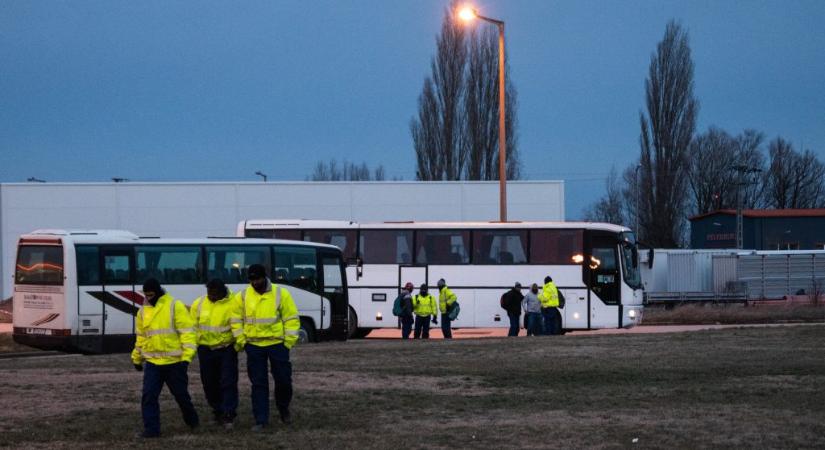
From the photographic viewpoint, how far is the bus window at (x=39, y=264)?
26.7 m

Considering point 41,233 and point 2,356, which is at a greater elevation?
point 41,233

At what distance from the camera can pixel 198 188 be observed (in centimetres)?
5122

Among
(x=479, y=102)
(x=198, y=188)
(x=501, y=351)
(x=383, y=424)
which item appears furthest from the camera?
(x=479, y=102)

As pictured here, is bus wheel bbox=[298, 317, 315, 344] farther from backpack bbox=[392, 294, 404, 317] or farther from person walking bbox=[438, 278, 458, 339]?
person walking bbox=[438, 278, 458, 339]

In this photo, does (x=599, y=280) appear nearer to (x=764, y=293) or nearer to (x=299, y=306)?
(x=299, y=306)

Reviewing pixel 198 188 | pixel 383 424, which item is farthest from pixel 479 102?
pixel 383 424

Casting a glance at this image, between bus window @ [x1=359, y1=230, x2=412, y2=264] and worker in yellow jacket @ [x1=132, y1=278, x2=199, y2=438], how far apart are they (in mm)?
22060

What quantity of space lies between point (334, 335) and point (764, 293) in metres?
30.2

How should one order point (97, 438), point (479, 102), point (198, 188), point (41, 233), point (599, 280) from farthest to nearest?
point (479, 102) < point (198, 188) < point (599, 280) < point (41, 233) < point (97, 438)

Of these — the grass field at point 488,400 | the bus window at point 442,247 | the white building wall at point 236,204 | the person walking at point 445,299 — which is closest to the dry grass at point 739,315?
the white building wall at point 236,204

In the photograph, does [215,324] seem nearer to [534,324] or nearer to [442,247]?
[534,324]

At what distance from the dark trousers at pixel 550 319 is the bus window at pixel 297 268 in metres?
6.28

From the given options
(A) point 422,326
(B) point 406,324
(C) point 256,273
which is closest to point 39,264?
(B) point 406,324

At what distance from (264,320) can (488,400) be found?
4.10m
